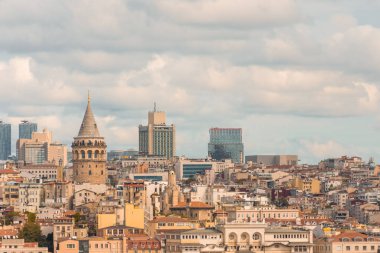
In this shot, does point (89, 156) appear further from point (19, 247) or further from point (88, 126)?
point (19, 247)

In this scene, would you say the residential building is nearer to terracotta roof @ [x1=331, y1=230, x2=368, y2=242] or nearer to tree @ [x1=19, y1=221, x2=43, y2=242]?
tree @ [x1=19, y1=221, x2=43, y2=242]

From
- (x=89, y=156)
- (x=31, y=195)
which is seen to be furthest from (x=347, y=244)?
(x=89, y=156)

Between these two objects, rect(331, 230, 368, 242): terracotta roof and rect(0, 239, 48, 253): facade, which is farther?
rect(0, 239, 48, 253): facade

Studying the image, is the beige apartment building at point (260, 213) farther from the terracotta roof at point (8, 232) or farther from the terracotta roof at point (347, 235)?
the terracotta roof at point (8, 232)

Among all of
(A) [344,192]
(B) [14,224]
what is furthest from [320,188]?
(B) [14,224]

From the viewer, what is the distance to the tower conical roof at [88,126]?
16612cm

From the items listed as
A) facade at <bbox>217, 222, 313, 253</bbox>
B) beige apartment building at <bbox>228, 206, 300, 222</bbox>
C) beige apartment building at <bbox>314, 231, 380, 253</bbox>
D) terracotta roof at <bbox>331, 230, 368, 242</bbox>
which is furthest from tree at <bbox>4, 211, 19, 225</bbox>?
terracotta roof at <bbox>331, 230, 368, 242</bbox>

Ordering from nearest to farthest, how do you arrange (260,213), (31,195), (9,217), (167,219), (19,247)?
1. (19,247)
2. (167,219)
3. (260,213)
4. (9,217)
5. (31,195)

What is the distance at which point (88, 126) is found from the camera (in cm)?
16712

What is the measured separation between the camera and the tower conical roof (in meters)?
166

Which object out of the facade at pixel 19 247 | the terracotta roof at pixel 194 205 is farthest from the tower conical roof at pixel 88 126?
the facade at pixel 19 247

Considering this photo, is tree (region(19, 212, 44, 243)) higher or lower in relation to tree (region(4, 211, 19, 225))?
lower

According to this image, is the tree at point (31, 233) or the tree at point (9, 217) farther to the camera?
the tree at point (9, 217)

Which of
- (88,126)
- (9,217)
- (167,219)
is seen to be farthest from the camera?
(88,126)
